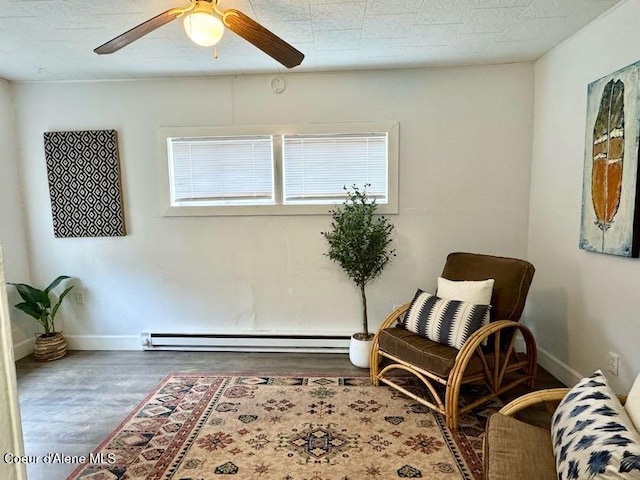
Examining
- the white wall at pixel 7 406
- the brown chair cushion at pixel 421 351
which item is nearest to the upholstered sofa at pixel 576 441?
the brown chair cushion at pixel 421 351

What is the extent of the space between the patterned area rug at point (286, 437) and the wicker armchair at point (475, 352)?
0.15m

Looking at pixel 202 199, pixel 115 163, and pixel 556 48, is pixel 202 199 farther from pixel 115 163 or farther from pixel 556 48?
pixel 556 48

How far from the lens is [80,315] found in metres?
3.51

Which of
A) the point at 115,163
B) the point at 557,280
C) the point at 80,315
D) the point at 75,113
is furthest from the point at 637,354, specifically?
the point at 75,113

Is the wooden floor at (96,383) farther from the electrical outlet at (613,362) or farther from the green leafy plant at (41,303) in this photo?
the electrical outlet at (613,362)

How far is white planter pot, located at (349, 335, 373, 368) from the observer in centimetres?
298

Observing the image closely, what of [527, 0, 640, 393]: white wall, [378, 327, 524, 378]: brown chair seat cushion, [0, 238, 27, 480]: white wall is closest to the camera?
[0, 238, 27, 480]: white wall

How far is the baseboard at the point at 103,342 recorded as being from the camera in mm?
3500

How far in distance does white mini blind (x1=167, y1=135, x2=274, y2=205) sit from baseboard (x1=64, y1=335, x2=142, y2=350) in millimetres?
1394

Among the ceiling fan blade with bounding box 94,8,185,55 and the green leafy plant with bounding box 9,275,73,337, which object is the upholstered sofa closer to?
the ceiling fan blade with bounding box 94,8,185,55

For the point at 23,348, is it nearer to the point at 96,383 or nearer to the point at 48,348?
the point at 48,348

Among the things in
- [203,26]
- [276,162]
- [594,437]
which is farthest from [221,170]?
[594,437]

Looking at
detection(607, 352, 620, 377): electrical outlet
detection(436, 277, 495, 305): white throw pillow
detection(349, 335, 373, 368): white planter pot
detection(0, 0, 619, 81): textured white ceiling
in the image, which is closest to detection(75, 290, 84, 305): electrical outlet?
detection(0, 0, 619, 81): textured white ceiling

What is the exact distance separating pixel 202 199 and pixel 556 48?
10.1 ft
